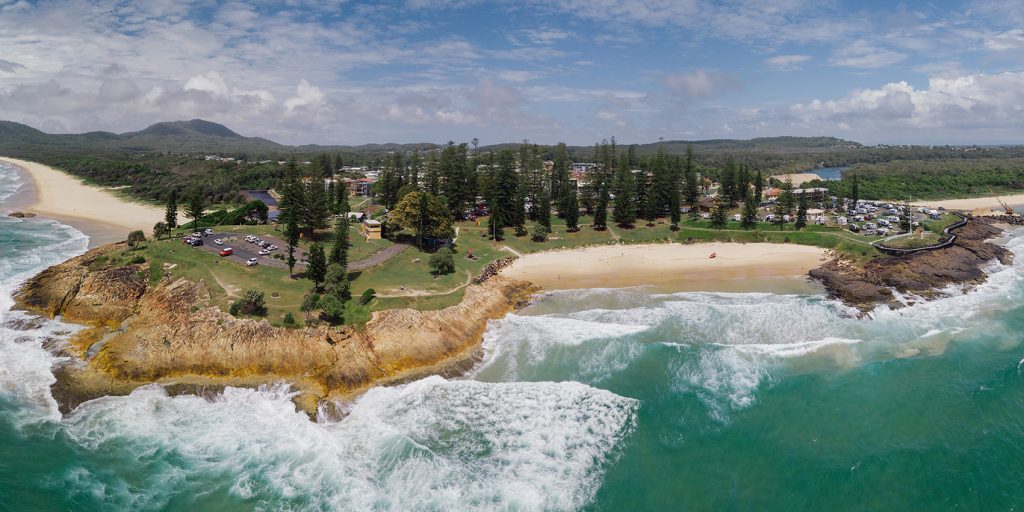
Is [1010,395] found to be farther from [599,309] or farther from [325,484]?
[325,484]

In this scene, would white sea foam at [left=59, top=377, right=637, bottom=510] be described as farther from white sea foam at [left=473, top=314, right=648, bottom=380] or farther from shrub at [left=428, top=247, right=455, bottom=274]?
shrub at [left=428, top=247, right=455, bottom=274]

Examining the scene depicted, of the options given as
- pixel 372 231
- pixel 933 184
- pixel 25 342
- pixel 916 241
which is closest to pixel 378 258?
pixel 372 231

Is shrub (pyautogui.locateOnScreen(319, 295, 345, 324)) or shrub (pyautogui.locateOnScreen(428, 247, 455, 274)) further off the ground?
shrub (pyautogui.locateOnScreen(428, 247, 455, 274))

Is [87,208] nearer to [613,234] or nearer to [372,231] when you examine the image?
[372,231]

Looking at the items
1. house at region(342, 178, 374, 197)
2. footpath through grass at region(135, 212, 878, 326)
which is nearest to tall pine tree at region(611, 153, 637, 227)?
footpath through grass at region(135, 212, 878, 326)

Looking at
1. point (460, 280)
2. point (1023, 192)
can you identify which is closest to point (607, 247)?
point (460, 280)
